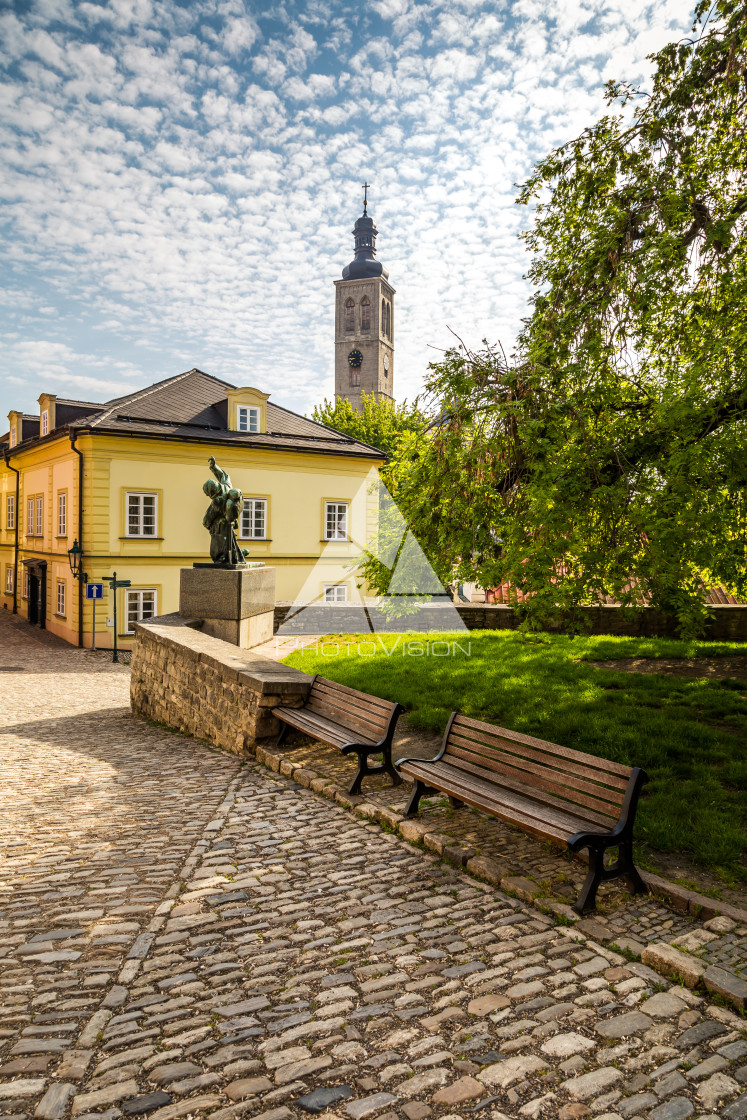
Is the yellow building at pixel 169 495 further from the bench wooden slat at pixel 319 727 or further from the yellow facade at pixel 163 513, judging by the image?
the bench wooden slat at pixel 319 727

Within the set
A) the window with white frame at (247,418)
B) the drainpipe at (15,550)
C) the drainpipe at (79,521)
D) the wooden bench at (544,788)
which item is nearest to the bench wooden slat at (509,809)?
the wooden bench at (544,788)

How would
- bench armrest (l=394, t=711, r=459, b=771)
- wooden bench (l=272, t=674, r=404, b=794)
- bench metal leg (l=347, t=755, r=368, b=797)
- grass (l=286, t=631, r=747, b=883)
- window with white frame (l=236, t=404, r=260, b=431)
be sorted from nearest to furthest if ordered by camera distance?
grass (l=286, t=631, r=747, b=883) < bench armrest (l=394, t=711, r=459, b=771) < bench metal leg (l=347, t=755, r=368, b=797) < wooden bench (l=272, t=674, r=404, b=794) < window with white frame (l=236, t=404, r=260, b=431)

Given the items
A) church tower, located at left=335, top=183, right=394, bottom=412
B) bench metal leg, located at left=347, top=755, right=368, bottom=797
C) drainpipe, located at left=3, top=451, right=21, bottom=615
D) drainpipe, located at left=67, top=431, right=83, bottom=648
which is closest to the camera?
bench metal leg, located at left=347, top=755, right=368, bottom=797

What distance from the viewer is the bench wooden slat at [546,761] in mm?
4188

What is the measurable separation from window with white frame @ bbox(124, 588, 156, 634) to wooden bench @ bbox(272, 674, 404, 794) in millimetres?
16361

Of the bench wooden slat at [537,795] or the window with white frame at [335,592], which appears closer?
the bench wooden slat at [537,795]

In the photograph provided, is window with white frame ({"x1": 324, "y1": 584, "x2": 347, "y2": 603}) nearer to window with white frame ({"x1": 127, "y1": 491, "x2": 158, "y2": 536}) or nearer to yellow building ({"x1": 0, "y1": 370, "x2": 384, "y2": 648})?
yellow building ({"x1": 0, "y1": 370, "x2": 384, "y2": 648})

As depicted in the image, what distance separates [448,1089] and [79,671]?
17.6m

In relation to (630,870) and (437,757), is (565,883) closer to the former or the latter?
(630,870)

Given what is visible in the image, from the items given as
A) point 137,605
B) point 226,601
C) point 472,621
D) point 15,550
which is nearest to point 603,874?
point 226,601

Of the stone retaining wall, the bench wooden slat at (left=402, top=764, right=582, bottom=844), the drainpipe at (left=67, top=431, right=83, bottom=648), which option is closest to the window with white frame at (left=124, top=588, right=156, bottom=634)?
the drainpipe at (left=67, top=431, right=83, bottom=648)

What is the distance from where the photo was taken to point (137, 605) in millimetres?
22609

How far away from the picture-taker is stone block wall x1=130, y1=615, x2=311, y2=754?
7.44 m

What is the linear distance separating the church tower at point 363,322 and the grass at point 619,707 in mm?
57511
